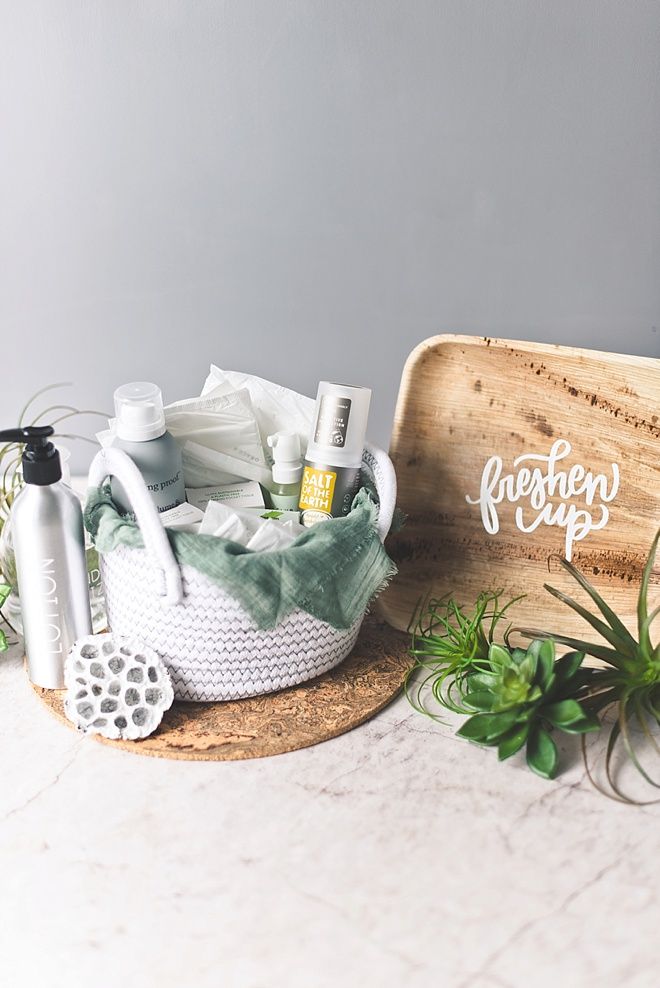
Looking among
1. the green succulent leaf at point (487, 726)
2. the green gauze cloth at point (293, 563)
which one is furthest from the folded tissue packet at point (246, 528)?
the green succulent leaf at point (487, 726)

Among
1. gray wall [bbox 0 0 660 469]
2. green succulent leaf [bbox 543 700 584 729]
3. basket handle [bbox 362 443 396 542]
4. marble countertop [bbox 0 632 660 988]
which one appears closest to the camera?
marble countertop [bbox 0 632 660 988]

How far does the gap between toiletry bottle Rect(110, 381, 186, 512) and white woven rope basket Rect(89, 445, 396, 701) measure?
1.1 inches

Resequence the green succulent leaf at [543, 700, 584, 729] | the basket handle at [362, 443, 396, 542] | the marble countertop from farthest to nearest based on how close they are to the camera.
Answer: the basket handle at [362, 443, 396, 542] → the green succulent leaf at [543, 700, 584, 729] → the marble countertop

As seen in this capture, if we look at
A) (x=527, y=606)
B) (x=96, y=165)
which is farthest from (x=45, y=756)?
(x=96, y=165)

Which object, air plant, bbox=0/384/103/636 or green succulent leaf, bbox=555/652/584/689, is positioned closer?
green succulent leaf, bbox=555/652/584/689

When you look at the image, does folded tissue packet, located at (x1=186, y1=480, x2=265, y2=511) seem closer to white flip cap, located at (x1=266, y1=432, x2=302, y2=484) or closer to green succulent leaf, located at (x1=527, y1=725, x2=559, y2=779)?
white flip cap, located at (x1=266, y1=432, x2=302, y2=484)

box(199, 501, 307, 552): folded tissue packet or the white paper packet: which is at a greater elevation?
the white paper packet

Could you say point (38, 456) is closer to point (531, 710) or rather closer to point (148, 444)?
point (148, 444)

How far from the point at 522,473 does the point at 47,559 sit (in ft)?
1.63

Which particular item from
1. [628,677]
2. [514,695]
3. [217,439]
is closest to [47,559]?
[217,439]

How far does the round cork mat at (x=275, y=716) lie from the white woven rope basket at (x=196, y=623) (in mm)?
18

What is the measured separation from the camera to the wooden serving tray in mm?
916

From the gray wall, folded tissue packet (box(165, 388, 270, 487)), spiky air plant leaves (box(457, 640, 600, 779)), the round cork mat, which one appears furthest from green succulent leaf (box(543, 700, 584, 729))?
the gray wall

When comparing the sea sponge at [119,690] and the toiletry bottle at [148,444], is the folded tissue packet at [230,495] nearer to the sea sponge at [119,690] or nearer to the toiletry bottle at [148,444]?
the toiletry bottle at [148,444]
